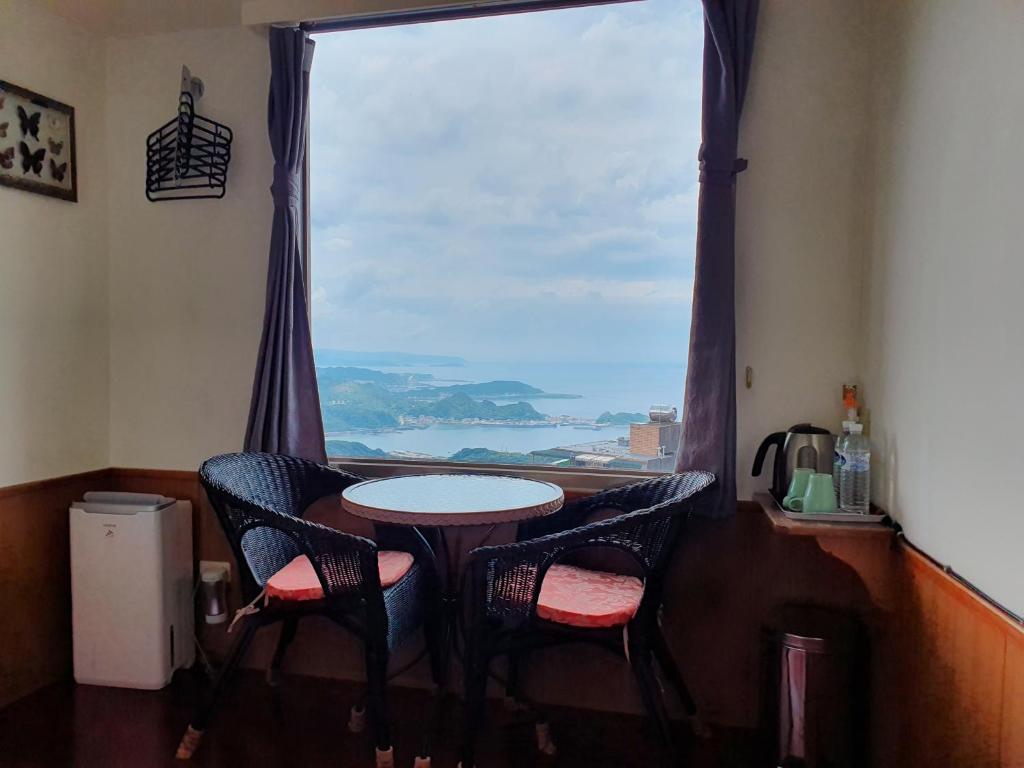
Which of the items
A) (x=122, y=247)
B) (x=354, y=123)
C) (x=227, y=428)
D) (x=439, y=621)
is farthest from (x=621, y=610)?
(x=122, y=247)

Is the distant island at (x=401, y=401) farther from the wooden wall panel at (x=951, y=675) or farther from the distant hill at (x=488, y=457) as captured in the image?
the wooden wall panel at (x=951, y=675)

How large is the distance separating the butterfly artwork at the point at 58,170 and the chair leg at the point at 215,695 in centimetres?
181

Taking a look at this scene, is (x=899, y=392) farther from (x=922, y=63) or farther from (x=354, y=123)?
(x=354, y=123)

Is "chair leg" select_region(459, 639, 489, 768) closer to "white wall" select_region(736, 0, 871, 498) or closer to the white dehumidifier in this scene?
"white wall" select_region(736, 0, 871, 498)

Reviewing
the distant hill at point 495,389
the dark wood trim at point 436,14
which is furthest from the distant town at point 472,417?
the dark wood trim at point 436,14

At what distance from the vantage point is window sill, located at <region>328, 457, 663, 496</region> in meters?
2.38

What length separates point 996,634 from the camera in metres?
1.32

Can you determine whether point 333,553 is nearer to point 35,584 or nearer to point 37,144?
point 35,584

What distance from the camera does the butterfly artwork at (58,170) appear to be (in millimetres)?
2555

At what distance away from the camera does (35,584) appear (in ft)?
A: 8.33

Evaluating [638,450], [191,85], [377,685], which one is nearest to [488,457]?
[638,450]

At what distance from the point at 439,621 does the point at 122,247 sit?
6.48 feet

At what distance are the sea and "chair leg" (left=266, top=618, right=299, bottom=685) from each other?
0.71 metres

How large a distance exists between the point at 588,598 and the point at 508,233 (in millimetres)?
1327
